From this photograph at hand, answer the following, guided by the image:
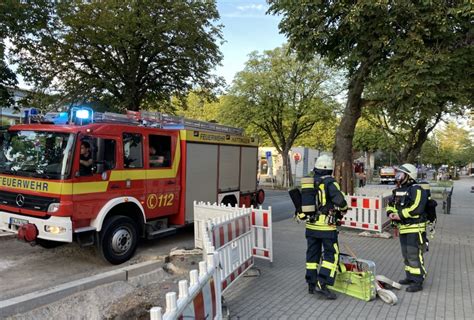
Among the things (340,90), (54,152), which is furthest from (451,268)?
(340,90)

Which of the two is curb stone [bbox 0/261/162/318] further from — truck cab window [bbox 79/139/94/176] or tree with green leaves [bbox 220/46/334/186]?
tree with green leaves [bbox 220/46/334/186]

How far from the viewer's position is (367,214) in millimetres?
10211

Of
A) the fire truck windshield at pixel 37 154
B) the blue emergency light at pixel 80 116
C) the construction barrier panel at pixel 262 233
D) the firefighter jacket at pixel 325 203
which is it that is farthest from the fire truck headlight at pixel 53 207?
the firefighter jacket at pixel 325 203

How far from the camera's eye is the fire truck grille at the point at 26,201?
20.6 ft

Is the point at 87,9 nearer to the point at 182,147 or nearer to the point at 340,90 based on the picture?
the point at 182,147

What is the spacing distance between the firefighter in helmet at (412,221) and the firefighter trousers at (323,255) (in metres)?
1.15

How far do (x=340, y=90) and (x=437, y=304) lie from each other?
23227 millimetres

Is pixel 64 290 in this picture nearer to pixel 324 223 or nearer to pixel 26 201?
pixel 26 201

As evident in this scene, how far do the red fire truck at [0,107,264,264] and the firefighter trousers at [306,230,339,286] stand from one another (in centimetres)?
360

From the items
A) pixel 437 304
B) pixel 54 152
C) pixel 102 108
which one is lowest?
pixel 437 304

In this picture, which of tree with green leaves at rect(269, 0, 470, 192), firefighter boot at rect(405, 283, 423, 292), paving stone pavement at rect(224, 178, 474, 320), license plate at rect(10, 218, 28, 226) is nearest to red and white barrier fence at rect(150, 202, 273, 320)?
paving stone pavement at rect(224, 178, 474, 320)

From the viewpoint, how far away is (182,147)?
344 inches

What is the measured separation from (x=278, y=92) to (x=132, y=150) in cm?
2019

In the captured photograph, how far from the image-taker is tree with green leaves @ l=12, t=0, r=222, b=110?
1410cm
